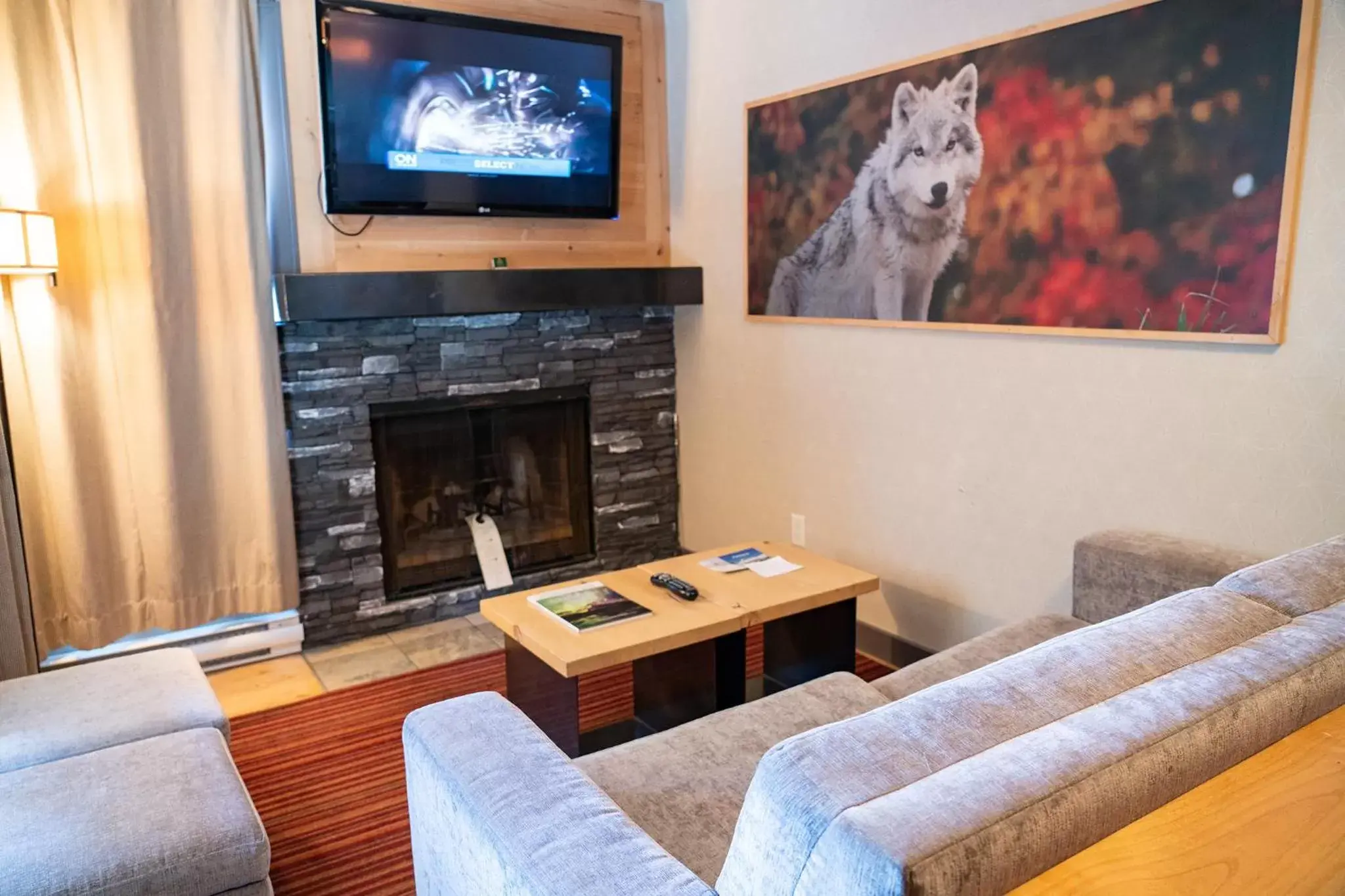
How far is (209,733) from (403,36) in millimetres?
2342

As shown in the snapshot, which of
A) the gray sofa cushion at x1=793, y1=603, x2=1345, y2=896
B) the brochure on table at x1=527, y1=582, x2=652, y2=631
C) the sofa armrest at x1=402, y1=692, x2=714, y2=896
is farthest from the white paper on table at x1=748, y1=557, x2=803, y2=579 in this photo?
the gray sofa cushion at x1=793, y1=603, x2=1345, y2=896

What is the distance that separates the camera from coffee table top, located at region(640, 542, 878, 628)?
2471 mm

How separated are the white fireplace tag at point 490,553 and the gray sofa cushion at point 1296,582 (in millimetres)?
2842

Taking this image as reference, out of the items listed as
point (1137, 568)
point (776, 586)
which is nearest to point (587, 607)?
point (776, 586)

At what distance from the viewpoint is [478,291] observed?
3396 mm

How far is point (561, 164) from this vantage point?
11.8ft

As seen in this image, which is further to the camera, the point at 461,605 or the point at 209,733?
the point at 461,605

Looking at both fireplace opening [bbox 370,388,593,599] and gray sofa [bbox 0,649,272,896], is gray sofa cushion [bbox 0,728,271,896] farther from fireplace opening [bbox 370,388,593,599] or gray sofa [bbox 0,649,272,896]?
fireplace opening [bbox 370,388,593,599]

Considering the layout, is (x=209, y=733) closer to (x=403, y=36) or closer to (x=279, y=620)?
(x=279, y=620)

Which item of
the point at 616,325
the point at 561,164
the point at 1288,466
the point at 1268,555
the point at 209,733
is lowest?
the point at 209,733

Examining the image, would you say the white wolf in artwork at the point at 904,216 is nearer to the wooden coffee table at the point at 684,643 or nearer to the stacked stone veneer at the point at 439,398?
the wooden coffee table at the point at 684,643

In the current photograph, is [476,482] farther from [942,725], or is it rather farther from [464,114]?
[942,725]

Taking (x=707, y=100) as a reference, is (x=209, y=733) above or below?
below

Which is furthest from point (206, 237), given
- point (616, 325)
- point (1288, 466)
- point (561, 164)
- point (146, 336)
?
point (1288, 466)
